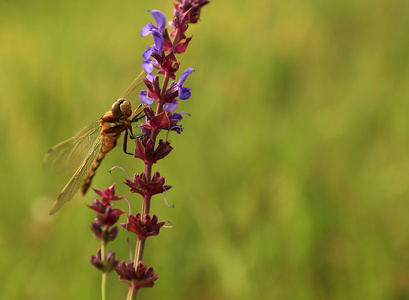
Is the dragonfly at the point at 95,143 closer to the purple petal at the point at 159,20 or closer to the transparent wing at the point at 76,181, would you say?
the transparent wing at the point at 76,181

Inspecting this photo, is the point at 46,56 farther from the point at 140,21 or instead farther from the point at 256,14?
the point at 256,14

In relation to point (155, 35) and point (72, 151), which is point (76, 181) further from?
point (155, 35)

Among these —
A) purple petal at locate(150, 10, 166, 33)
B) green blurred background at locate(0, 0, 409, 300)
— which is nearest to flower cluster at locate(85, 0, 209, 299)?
purple petal at locate(150, 10, 166, 33)

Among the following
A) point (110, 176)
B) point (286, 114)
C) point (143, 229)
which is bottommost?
point (143, 229)

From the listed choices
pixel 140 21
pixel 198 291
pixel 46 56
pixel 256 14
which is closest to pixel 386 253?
pixel 198 291

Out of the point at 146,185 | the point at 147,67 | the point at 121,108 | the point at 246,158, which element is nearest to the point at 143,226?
the point at 146,185

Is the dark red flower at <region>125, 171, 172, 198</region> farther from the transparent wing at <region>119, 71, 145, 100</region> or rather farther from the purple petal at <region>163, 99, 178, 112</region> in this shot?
the transparent wing at <region>119, 71, 145, 100</region>
